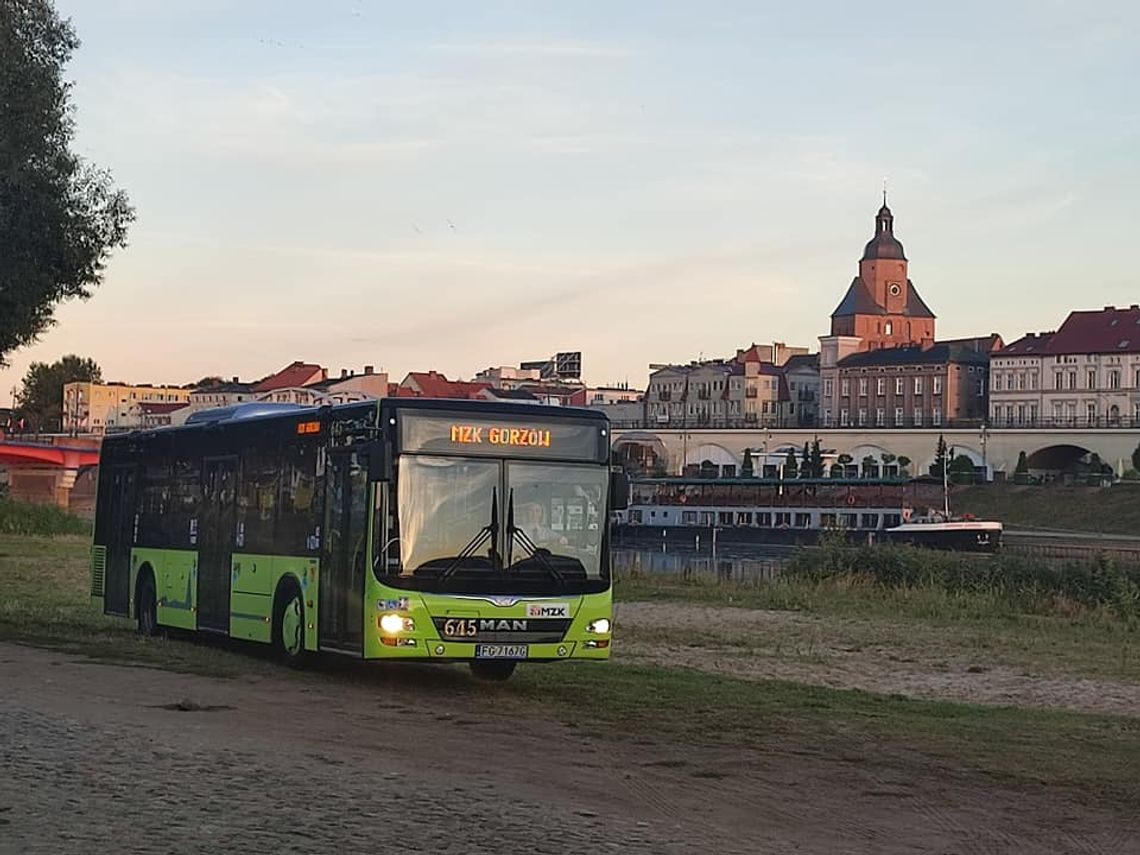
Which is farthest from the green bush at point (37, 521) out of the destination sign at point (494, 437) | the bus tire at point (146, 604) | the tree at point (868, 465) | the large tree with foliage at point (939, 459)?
the tree at point (868, 465)

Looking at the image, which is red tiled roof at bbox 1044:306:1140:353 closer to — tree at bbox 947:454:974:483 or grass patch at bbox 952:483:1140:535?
tree at bbox 947:454:974:483

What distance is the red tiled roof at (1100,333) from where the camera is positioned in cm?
14825

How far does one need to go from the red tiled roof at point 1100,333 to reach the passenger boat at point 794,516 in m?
50.3

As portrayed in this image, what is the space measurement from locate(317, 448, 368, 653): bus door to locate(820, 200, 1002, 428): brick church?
420 feet

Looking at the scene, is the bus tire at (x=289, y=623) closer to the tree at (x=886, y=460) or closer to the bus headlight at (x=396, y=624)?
the bus headlight at (x=396, y=624)

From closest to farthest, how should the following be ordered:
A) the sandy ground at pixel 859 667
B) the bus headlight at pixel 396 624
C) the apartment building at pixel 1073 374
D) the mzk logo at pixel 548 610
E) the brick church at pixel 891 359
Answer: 1. the bus headlight at pixel 396 624
2. the mzk logo at pixel 548 610
3. the sandy ground at pixel 859 667
4. the apartment building at pixel 1073 374
5. the brick church at pixel 891 359

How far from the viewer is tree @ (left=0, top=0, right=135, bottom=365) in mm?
29781

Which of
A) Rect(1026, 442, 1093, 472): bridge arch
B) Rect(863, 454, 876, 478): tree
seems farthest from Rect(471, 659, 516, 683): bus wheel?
Rect(863, 454, 876, 478): tree

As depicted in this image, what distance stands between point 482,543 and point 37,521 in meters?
60.7

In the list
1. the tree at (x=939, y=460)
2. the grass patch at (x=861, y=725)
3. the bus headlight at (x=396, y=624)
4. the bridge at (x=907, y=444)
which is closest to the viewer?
the grass patch at (x=861, y=725)

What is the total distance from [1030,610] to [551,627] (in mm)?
24247

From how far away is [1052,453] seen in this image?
5310 inches

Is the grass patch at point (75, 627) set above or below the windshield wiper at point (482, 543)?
below

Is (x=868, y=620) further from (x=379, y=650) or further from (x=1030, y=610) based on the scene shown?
(x=379, y=650)
